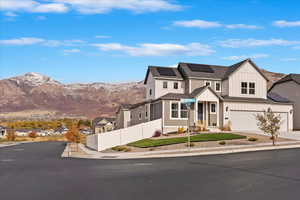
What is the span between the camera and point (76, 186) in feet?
38.1

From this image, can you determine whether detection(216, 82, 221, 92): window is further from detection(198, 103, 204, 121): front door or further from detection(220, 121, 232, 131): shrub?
detection(220, 121, 232, 131): shrub

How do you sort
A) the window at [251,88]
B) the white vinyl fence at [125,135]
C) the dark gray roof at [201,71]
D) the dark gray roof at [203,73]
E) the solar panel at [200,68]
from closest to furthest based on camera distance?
1. the white vinyl fence at [125,135]
2. the dark gray roof at [201,71]
3. the dark gray roof at [203,73]
4. the window at [251,88]
5. the solar panel at [200,68]

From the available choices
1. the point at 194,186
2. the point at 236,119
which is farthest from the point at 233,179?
the point at 236,119

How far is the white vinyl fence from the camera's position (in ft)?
105

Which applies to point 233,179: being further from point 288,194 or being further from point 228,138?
point 228,138

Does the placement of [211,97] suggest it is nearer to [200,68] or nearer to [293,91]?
[200,68]

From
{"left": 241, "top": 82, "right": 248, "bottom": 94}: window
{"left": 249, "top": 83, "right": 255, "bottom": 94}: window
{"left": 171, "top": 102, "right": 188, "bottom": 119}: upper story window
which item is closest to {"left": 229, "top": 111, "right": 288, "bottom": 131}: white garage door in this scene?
{"left": 241, "top": 82, "right": 248, "bottom": 94}: window

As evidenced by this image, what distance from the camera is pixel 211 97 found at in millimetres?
37156

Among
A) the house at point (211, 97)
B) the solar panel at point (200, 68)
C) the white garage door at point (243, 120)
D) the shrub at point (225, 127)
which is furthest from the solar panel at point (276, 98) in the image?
the solar panel at point (200, 68)

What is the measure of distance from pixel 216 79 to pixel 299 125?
11.6 metres

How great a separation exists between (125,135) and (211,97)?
10416 mm

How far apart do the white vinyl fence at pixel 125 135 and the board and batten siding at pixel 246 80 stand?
33.4 ft

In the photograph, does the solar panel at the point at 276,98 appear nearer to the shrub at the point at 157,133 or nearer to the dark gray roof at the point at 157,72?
the dark gray roof at the point at 157,72

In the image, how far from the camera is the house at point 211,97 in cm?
3631
